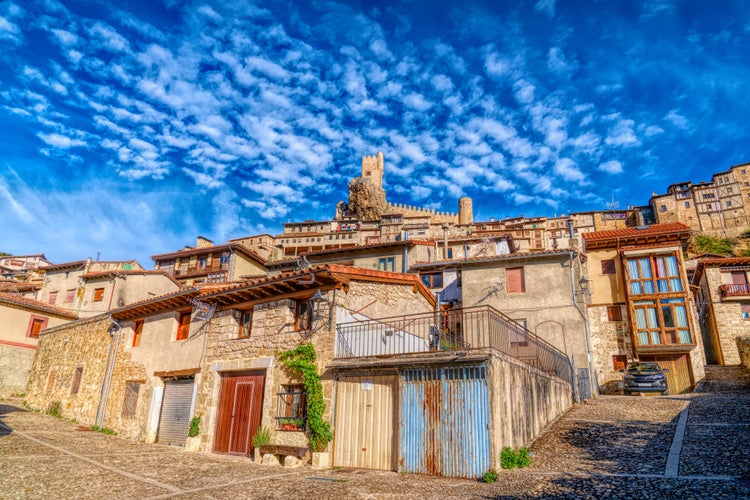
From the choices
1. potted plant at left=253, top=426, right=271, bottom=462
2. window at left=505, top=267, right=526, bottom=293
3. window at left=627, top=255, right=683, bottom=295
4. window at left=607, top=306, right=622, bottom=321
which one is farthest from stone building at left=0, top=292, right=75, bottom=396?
window at left=627, top=255, right=683, bottom=295

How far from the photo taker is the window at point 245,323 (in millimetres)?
16984

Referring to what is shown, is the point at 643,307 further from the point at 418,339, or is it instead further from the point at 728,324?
the point at 418,339

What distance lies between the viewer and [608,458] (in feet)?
35.7

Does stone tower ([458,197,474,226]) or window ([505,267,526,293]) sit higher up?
stone tower ([458,197,474,226])

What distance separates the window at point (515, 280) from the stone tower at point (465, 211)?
1830 inches

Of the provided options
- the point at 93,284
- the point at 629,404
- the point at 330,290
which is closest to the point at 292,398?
the point at 330,290

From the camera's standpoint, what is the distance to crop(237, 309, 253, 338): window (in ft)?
55.7

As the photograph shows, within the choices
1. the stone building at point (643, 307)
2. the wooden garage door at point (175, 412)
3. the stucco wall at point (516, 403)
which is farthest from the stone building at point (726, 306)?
the wooden garage door at point (175, 412)

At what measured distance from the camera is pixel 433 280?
100 feet

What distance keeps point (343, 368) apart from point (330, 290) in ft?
8.50

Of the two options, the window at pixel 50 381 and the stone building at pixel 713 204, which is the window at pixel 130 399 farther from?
the stone building at pixel 713 204

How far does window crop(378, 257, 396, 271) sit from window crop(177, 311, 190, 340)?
55.5ft

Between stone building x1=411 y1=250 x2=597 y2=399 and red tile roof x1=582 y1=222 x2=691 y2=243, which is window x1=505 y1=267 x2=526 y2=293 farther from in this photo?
red tile roof x1=582 y1=222 x2=691 y2=243

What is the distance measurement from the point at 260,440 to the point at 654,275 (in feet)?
80.5
